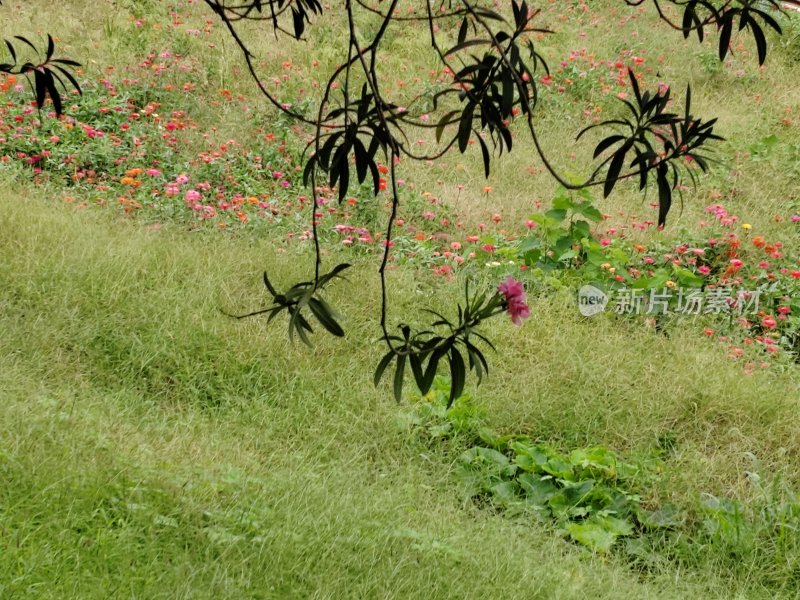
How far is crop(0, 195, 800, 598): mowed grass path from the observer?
7.28ft

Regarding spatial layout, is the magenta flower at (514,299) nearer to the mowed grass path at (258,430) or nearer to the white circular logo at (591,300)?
the mowed grass path at (258,430)

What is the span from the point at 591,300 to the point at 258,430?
176 cm

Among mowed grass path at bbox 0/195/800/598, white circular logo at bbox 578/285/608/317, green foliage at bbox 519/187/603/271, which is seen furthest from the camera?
green foliage at bbox 519/187/603/271

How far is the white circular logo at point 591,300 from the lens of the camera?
413 centimetres

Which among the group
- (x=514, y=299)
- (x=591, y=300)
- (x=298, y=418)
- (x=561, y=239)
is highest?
(x=514, y=299)

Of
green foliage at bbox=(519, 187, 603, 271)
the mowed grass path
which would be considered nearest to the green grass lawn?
the mowed grass path

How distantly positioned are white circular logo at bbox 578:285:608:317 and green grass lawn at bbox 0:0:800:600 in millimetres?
66

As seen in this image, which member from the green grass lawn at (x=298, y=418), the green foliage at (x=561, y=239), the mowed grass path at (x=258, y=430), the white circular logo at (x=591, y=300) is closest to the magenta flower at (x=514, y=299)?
the green grass lawn at (x=298, y=418)

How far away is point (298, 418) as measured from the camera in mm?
3217

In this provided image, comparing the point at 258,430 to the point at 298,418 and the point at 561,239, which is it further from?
the point at 561,239

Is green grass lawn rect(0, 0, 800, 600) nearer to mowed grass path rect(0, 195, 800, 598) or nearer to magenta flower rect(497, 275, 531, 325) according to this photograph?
mowed grass path rect(0, 195, 800, 598)

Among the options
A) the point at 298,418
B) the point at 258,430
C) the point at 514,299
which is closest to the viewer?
the point at 514,299

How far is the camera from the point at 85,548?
83.0 inches

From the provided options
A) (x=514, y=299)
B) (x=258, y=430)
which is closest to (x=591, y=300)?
(x=258, y=430)
